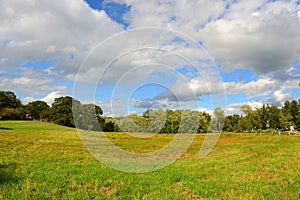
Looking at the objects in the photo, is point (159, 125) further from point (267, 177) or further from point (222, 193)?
point (222, 193)

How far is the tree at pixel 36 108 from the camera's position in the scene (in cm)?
10550

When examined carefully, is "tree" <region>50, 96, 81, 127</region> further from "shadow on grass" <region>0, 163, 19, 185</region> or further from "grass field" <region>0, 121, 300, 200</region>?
"shadow on grass" <region>0, 163, 19, 185</region>

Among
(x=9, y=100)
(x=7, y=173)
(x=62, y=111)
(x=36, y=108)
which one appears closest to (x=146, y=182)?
(x=7, y=173)

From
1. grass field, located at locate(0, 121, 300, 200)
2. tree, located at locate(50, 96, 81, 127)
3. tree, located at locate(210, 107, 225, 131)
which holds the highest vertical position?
tree, located at locate(50, 96, 81, 127)

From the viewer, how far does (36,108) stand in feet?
352

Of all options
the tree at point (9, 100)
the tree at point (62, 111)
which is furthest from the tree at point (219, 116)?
the tree at point (9, 100)

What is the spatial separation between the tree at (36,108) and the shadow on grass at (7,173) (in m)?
94.8

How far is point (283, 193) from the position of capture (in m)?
9.94

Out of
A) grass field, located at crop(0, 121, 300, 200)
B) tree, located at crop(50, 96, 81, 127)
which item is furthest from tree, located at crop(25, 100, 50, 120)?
grass field, located at crop(0, 121, 300, 200)

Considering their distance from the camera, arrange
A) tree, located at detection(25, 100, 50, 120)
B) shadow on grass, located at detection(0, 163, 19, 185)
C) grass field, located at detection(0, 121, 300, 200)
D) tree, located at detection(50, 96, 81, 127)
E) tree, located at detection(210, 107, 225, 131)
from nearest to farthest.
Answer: grass field, located at detection(0, 121, 300, 200) < shadow on grass, located at detection(0, 163, 19, 185) < tree, located at detection(210, 107, 225, 131) < tree, located at detection(50, 96, 81, 127) < tree, located at detection(25, 100, 50, 120)

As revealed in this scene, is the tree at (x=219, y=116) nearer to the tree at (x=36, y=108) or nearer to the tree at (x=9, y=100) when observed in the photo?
the tree at (x=36, y=108)

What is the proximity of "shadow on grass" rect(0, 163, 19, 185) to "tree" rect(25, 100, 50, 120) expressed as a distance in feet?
311

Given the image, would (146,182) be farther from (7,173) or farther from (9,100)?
(9,100)

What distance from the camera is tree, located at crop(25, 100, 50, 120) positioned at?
346 feet
